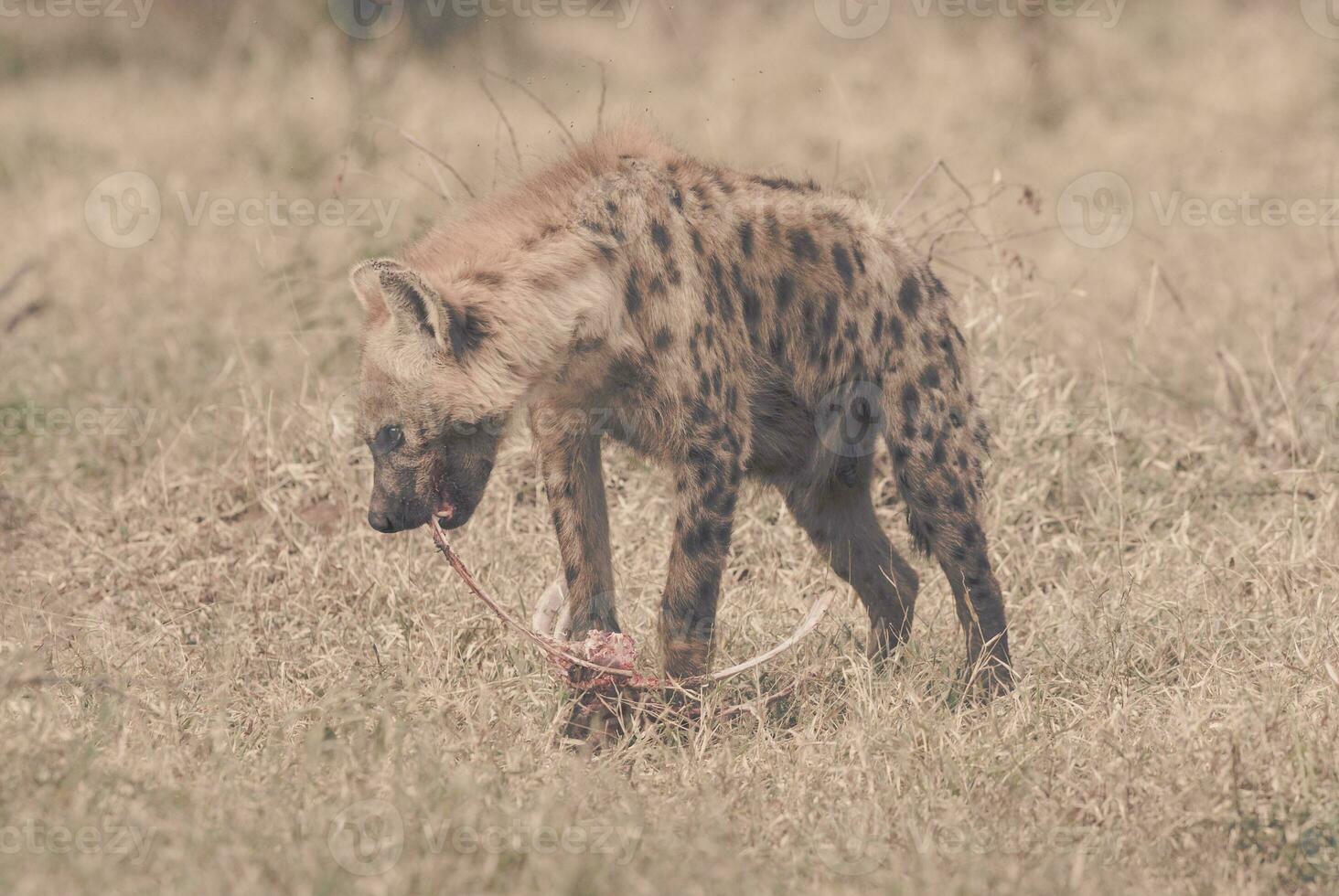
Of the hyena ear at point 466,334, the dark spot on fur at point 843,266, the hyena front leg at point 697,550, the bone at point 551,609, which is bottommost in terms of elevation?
the bone at point 551,609

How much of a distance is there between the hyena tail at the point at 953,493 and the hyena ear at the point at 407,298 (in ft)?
4.49

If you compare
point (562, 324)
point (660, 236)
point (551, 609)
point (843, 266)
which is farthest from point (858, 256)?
point (551, 609)

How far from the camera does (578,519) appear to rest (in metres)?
4.39

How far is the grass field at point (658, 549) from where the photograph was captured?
3.42 meters

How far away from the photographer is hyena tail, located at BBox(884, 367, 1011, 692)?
4535 millimetres

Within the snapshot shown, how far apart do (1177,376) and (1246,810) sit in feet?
11.8

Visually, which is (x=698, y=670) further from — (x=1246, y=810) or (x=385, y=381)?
(x=1246, y=810)

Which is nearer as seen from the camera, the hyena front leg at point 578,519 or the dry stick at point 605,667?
the dry stick at point 605,667

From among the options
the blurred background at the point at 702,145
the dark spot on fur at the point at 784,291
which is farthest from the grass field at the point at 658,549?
the dark spot on fur at the point at 784,291

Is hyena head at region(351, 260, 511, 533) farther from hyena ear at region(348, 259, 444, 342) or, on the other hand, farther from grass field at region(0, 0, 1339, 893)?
grass field at region(0, 0, 1339, 893)

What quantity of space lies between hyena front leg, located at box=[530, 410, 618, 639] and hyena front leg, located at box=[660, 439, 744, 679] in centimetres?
22

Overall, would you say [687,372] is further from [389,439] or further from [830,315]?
[389,439]

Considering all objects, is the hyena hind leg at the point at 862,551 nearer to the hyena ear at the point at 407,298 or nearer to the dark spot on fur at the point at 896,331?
the dark spot on fur at the point at 896,331

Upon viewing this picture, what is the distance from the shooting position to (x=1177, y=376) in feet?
22.5
